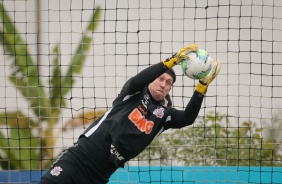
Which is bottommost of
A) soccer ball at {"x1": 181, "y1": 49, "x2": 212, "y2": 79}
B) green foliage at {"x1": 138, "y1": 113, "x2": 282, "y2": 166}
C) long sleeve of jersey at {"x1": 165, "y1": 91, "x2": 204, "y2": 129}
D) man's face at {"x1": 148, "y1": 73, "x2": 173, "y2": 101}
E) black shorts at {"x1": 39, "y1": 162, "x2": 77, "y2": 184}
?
black shorts at {"x1": 39, "y1": 162, "x2": 77, "y2": 184}

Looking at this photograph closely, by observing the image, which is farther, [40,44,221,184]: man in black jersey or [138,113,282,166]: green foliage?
[138,113,282,166]: green foliage

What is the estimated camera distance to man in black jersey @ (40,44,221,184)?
4.96 m

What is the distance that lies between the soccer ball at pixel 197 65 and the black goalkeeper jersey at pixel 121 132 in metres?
0.17

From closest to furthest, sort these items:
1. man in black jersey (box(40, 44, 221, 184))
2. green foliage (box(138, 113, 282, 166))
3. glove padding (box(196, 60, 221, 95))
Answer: man in black jersey (box(40, 44, 221, 184))
glove padding (box(196, 60, 221, 95))
green foliage (box(138, 113, 282, 166))

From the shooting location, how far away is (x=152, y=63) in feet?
29.9

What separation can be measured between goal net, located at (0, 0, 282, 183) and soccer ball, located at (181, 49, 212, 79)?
2503 millimetres

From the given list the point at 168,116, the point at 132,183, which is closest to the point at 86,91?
the point at 132,183

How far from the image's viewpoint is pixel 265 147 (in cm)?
832

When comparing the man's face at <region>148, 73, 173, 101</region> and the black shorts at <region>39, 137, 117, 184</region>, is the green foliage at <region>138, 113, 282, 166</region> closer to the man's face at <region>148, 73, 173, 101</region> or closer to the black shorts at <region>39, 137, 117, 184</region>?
the man's face at <region>148, 73, 173, 101</region>

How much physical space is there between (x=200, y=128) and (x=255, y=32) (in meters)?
1.70

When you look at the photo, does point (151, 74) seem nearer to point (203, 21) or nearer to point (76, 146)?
point (76, 146)

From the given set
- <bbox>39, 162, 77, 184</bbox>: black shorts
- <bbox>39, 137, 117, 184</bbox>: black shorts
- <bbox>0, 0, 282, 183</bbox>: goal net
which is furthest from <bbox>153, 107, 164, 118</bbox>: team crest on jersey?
<bbox>0, 0, 282, 183</bbox>: goal net

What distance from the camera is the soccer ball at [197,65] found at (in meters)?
4.99

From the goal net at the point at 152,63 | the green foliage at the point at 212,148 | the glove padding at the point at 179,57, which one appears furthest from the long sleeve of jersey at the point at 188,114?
the green foliage at the point at 212,148
